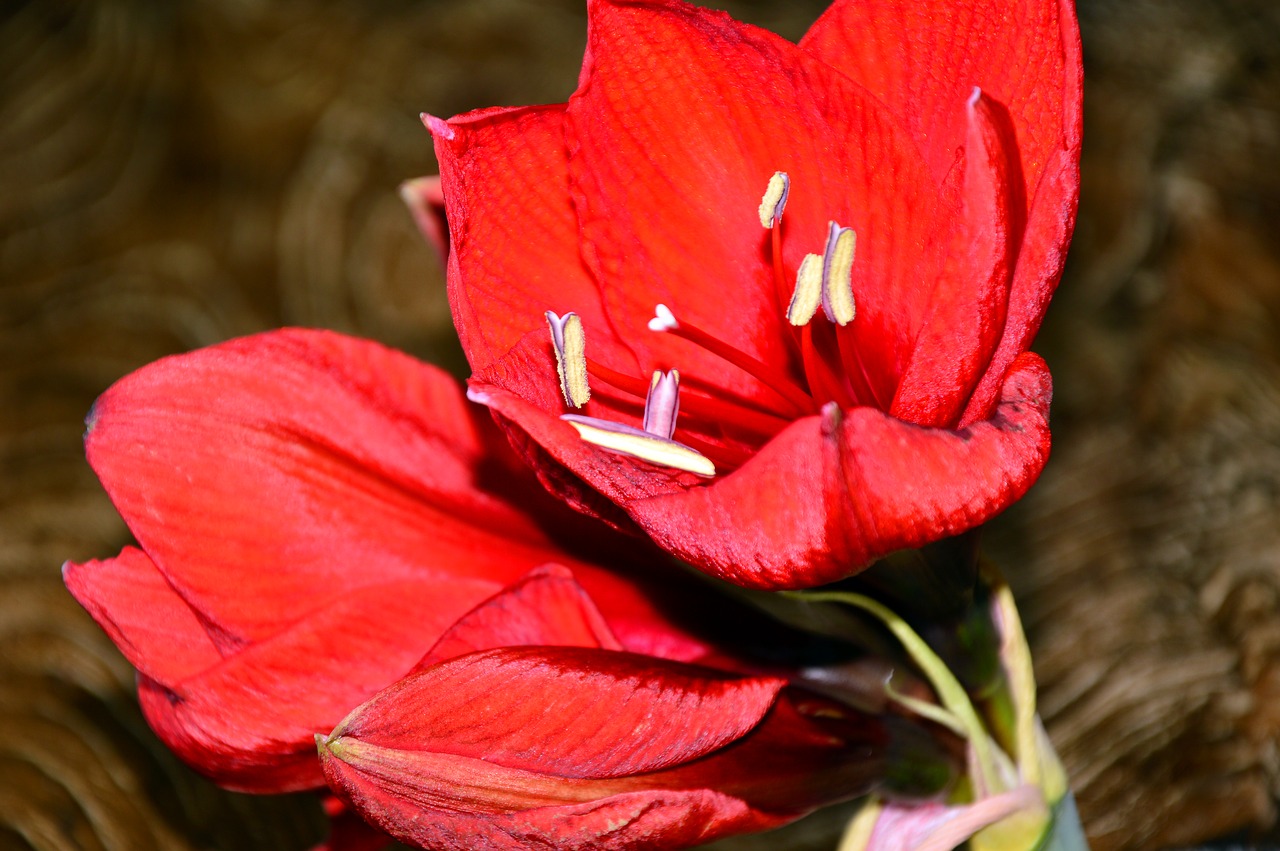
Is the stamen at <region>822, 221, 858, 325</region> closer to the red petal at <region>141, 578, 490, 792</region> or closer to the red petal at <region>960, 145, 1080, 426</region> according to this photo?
the red petal at <region>960, 145, 1080, 426</region>

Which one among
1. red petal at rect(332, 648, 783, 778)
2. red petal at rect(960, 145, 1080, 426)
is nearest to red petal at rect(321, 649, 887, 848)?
red petal at rect(332, 648, 783, 778)

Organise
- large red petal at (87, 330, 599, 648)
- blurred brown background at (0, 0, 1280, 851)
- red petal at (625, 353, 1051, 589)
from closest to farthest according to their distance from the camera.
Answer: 1. red petal at (625, 353, 1051, 589)
2. large red petal at (87, 330, 599, 648)
3. blurred brown background at (0, 0, 1280, 851)

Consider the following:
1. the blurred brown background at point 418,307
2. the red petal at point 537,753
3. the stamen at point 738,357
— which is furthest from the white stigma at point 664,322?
the blurred brown background at point 418,307

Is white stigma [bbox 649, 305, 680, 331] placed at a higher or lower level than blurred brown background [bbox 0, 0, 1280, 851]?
higher

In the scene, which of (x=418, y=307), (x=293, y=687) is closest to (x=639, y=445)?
(x=293, y=687)

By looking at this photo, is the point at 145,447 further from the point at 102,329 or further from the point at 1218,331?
the point at 1218,331

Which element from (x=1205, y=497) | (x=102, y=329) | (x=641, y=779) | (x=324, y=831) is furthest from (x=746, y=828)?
(x=102, y=329)

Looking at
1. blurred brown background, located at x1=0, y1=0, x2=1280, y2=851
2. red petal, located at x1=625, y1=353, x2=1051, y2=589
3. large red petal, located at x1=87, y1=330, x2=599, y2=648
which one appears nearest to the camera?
red petal, located at x1=625, y1=353, x2=1051, y2=589
